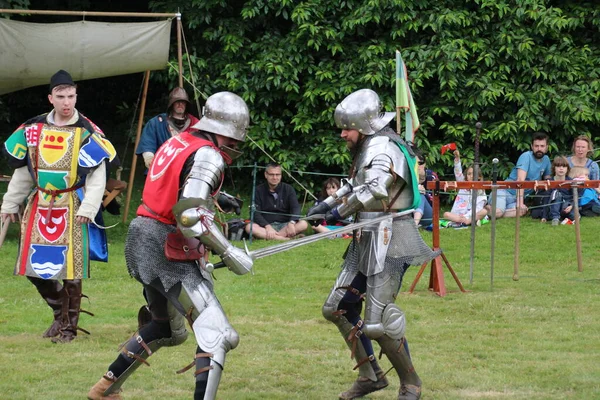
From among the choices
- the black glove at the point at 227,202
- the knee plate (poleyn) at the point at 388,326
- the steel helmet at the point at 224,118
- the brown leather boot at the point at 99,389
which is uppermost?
the steel helmet at the point at 224,118

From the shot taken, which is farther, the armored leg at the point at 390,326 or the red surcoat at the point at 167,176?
the armored leg at the point at 390,326

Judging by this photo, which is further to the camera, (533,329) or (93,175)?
(533,329)

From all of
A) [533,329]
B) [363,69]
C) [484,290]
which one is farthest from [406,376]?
[363,69]

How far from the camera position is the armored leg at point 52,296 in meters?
7.45

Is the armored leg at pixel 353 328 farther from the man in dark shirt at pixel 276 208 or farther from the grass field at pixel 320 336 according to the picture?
the man in dark shirt at pixel 276 208

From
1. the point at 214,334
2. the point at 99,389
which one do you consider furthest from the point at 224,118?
the point at 99,389

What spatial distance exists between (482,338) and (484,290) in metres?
1.84

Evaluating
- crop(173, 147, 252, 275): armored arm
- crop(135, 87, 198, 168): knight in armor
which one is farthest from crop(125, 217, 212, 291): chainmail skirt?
crop(135, 87, 198, 168): knight in armor

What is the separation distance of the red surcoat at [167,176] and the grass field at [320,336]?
114 cm

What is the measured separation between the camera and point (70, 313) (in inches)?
291

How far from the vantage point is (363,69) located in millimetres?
13602

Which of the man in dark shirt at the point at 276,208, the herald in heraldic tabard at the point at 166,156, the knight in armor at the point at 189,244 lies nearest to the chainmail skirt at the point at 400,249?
the knight in armor at the point at 189,244

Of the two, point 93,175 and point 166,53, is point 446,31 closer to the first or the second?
point 166,53

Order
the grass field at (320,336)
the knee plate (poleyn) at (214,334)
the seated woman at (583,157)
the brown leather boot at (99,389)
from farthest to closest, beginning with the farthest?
1. the seated woman at (583,157)
2. the grass field at (320,336)
3. the brown leather boot at (99,389)
4. the knee plate (poleyn) at (214,334)
